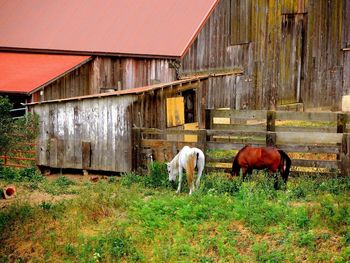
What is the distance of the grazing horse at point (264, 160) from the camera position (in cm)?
1488

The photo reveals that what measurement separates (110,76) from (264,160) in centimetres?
1404

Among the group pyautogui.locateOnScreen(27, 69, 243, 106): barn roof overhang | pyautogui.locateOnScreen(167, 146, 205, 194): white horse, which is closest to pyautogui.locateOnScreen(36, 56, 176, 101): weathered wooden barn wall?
pyautogui.locateOnScreen(27, 69, 243, 106): barn roof overhang

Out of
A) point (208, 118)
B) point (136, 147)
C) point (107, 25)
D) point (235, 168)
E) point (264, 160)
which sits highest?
point (107, 25)

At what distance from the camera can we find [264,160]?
1494cm

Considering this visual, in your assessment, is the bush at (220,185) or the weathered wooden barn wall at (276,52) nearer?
the bush at (220,185)

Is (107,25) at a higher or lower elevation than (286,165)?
higher

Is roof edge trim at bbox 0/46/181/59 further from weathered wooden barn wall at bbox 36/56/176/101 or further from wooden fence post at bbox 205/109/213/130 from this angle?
wooden fence post at bbox 205/109/213/130

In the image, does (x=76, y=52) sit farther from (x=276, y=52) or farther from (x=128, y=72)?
(x=276, y=52)

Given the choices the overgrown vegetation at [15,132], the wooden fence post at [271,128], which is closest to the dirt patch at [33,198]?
the overgrown vegetation at [15,132]

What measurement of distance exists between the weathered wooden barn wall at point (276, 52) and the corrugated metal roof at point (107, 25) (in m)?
0.97

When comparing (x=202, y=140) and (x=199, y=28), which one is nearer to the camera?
(x=202, y=140)

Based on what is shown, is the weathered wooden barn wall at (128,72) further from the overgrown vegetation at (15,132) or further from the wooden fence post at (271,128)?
the wooden fence post at (271,128)

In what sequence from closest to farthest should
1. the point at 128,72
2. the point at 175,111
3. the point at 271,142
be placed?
the point at 271,142, the point at 175,111, the point at 128,72

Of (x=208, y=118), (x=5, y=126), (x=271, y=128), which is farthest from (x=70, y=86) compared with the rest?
(x=271, y=128)
